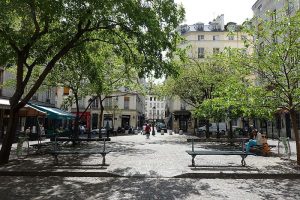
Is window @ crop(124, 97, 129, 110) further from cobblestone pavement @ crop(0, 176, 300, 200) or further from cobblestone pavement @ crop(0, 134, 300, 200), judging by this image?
cobblestone pavement @ crop(0, 176, 300, 200)

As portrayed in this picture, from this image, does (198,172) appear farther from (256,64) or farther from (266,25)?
(266,25)

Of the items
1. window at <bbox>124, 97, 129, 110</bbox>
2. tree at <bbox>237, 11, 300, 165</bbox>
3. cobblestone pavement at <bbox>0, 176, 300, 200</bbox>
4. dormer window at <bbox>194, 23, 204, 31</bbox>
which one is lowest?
cobblestone pavement at <bbox>0, 176, 300, 200</bbox>

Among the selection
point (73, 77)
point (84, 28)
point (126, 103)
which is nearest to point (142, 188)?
point (84, 28)

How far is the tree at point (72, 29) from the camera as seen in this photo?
36.3 ft

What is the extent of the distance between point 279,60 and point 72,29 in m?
7.95

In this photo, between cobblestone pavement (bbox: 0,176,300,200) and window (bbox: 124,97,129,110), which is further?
window (bbox: 124,97,129,110)

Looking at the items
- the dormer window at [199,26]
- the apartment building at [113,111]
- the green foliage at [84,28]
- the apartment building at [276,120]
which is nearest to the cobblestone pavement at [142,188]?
the green foliage at [84,28]

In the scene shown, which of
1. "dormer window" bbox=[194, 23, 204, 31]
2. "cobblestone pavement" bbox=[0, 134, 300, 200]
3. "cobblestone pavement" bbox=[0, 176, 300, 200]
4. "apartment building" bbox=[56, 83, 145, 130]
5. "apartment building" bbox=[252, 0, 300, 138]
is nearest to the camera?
"cobblestone pavement" bbox=[0, 176, 300, 200]

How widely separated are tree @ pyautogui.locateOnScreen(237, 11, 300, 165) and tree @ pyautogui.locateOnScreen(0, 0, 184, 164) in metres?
3.09

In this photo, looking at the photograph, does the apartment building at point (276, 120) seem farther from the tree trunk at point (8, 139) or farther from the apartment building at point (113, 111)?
the tree trunk at point (8, 139)

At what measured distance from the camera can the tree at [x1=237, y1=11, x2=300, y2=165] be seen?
477 inches

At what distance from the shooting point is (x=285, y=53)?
12469 millimetres

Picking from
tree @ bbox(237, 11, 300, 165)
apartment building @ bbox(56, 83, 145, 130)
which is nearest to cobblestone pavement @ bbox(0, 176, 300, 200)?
tree @ bbox(237, 11, 300, 165)

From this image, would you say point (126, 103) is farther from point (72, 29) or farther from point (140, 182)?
point (140, 182)
